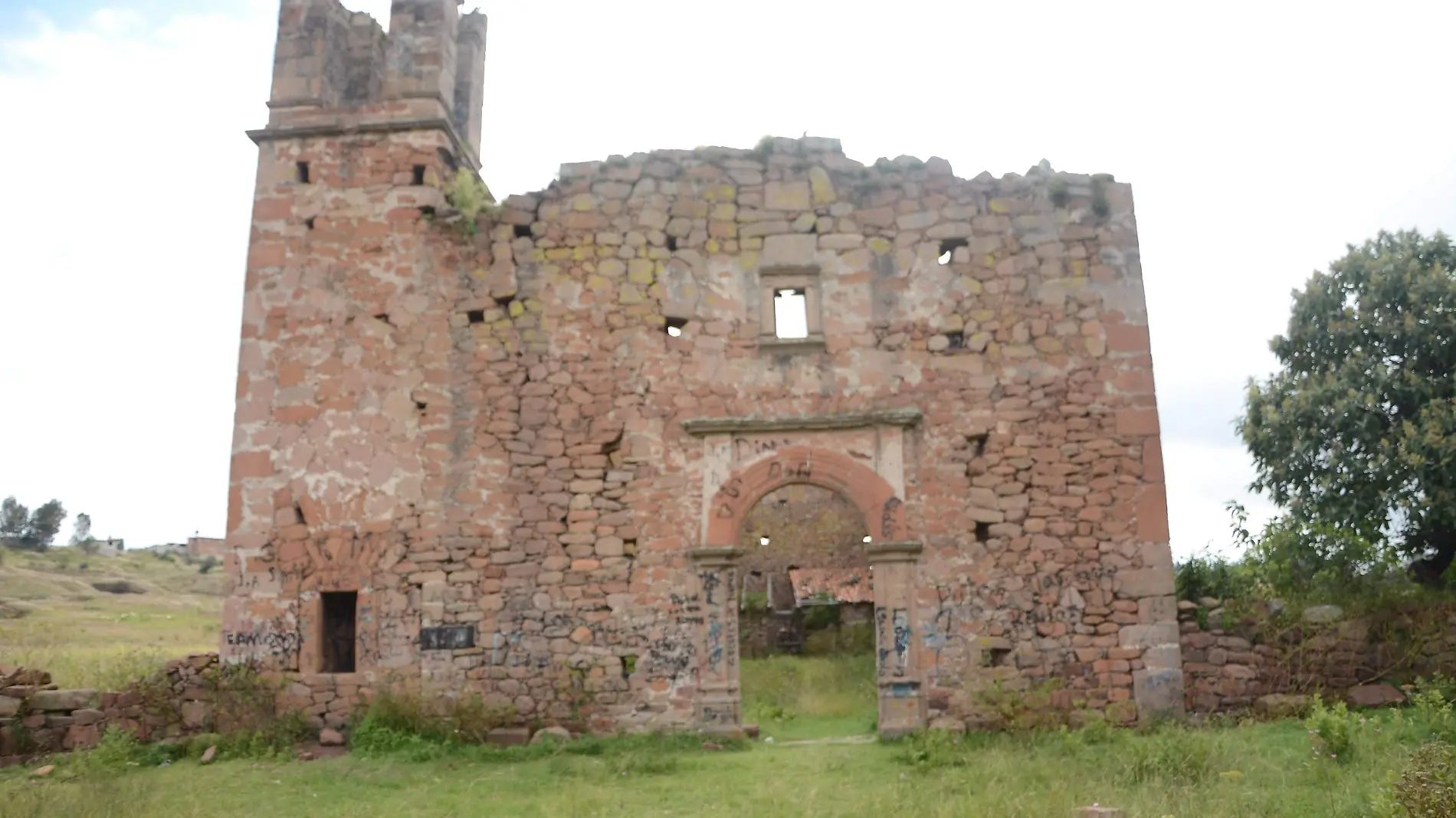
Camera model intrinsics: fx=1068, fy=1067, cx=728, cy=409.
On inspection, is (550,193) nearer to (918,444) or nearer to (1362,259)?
(918,444)

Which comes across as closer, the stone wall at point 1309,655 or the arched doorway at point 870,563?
the stone wall at point 1309,655

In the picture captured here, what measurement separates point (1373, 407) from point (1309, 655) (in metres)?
3.31

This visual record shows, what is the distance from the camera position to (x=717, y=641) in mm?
10508

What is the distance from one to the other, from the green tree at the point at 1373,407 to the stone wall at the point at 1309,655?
101cm

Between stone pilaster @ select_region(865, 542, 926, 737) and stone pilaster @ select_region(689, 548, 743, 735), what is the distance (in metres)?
1.40

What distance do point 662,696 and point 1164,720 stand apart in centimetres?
473

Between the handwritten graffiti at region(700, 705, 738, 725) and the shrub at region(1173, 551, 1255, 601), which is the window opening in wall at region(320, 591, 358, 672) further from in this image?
the shrub at region(1173, 551, 1255, 601)

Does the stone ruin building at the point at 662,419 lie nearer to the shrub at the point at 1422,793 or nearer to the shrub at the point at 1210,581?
the shrub at the point at 1210,581

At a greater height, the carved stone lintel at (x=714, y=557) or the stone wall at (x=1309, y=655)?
the carved stone lintel at (x=714, y=557)

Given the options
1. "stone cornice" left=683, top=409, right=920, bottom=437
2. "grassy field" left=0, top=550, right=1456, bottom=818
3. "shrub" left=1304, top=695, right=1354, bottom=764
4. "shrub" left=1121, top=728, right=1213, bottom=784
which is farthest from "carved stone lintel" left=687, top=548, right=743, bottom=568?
"shrub" left=1304, top=695, right=1354, bottom=764

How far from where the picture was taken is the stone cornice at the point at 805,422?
10781 millimetres

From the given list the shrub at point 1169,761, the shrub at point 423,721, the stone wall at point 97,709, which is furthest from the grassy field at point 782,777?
the stone wall at point 97,709

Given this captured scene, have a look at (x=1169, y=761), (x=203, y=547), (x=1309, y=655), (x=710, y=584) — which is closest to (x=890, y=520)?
(x=710, y=584)

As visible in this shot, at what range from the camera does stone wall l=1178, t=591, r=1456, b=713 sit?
10070 mm
